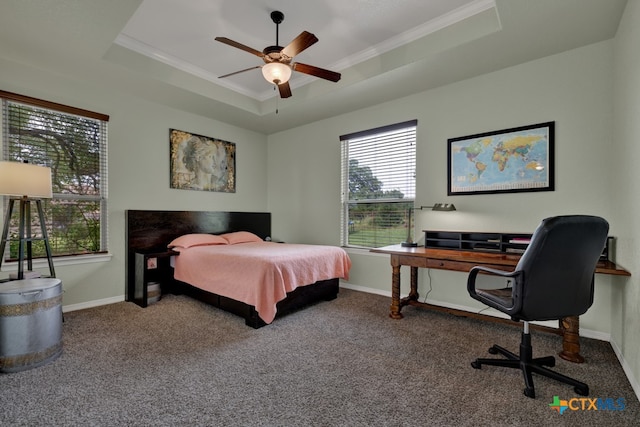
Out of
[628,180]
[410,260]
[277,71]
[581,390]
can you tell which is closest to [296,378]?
[410,260]

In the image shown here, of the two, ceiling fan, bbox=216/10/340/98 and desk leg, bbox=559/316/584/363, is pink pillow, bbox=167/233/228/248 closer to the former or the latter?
ceiling fan, bbox=216/10/340/98

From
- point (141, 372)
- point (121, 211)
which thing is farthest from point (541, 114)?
point (121, 211)

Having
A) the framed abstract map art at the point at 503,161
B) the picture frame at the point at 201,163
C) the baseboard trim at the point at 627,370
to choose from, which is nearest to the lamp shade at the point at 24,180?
the picture frame at the point at 201,163

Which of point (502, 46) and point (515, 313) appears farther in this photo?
point (502, 46)

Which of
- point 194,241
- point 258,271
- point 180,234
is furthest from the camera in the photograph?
point 180,234

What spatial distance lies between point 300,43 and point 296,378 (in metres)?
2.45

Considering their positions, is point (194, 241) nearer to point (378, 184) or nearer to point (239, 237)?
point (239, 237)

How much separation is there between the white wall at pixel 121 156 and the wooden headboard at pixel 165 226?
10 cm

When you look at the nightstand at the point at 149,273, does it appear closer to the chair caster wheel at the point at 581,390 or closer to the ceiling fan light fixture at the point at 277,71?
the ceiling fan light fixture at the point at 277,71

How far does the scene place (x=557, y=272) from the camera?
1746 mm

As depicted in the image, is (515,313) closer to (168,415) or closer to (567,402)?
(567,402)

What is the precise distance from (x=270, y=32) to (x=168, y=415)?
3.23 m

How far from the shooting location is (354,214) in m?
4.43

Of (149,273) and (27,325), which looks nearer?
(27,325)
